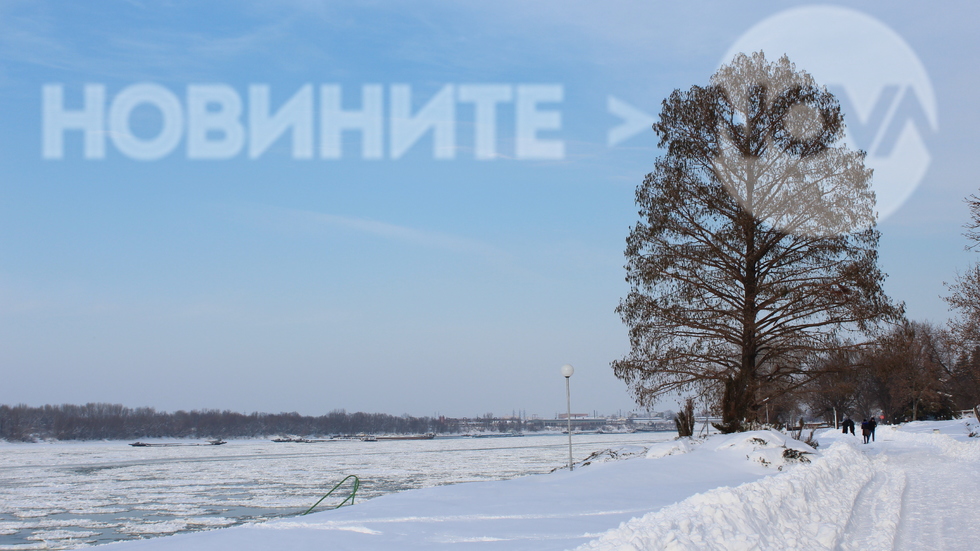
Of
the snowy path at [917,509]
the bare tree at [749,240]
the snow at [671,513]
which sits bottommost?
the snowy path at [917,509]

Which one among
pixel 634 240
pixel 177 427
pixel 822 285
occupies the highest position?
pixel 634 240

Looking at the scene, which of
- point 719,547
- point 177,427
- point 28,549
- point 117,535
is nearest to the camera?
point 719,547

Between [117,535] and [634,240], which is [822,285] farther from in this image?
[117,535]

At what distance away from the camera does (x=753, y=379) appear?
23016 millimetres

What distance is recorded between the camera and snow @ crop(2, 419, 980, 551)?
796 cm

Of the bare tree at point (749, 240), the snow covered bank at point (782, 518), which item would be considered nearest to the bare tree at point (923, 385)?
the bare tree at point (749, 240)

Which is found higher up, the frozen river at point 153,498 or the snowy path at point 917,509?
the snowy path at point 917,509

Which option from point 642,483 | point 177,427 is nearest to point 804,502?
point 642,483

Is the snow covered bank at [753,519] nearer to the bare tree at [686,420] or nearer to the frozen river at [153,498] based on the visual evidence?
the bare tree at [686,420]

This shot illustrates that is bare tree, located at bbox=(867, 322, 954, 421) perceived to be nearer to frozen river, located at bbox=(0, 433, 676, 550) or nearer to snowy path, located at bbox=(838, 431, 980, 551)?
snowy path, located at bbox=(838, 431, 980, 551)

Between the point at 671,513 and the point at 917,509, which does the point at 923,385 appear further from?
the point at 671,513

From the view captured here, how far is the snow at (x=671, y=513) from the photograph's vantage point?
7.96 m

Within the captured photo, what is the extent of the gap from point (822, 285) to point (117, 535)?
20.4 m

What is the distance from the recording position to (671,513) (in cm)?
836
